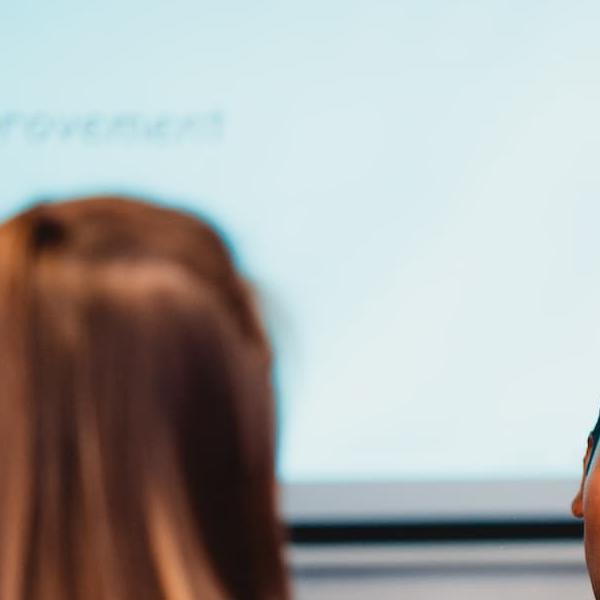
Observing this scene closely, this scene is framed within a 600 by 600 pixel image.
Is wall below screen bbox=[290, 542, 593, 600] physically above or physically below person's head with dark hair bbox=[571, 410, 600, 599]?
below

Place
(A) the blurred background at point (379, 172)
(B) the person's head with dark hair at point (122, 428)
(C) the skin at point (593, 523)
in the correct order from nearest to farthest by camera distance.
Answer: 1. (B) the person's head with dark hair at point (122, 428)
2. (C) the skin at point (593, 523)
3. (A) the blurred background at point (379, 172)

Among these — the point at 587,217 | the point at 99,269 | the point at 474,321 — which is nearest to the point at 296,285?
the point at 474,321

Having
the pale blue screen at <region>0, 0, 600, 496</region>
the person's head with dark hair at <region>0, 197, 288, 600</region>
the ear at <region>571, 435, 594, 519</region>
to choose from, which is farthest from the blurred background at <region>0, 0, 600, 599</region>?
the person's head with dark hair at <region>0, 197, 288, 600</region>

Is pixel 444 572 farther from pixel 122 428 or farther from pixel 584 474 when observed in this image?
pixel 122 428

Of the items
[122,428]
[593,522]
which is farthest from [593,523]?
[122,428]

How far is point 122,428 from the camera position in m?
0.53

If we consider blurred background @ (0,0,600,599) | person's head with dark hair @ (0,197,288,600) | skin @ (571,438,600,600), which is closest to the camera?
person's head with dark hair @ (0,197,288,600)

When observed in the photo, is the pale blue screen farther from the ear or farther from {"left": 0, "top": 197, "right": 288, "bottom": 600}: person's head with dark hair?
{"left": 0, "top": 197, "right": 288, "bottom": 600}: person's head with dark hair

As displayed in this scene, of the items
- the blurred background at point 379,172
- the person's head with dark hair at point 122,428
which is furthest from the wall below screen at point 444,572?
the person's head with dark hair at point 122,428

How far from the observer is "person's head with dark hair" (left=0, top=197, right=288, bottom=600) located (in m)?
0.52

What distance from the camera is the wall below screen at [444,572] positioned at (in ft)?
4.86

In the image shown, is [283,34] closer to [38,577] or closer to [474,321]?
[474,321]

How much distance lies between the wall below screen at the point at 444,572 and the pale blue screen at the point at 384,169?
0.36ft

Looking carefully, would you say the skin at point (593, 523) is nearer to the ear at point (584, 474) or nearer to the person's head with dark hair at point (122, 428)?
the ear at point (584, 474)
